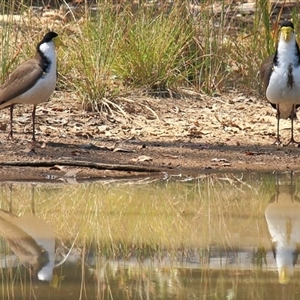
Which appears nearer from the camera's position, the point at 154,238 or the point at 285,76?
the point at 154,238

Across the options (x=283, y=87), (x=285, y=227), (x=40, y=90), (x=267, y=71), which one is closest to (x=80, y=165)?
(x=40, y=90)

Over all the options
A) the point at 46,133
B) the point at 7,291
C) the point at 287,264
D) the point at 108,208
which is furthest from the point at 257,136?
the point at 7,291

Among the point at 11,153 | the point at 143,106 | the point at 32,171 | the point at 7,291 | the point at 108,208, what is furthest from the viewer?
the point at 143,106

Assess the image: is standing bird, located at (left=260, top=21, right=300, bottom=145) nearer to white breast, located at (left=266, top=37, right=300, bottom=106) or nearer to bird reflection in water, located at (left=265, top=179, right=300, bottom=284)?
white breast, located at (left=266, top=37, right=300, bottom=106)

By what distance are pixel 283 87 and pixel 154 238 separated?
3901 millimetres

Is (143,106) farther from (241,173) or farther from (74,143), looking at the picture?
(241,173)

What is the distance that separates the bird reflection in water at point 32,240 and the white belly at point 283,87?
147 inches

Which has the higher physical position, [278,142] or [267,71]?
[267,71]

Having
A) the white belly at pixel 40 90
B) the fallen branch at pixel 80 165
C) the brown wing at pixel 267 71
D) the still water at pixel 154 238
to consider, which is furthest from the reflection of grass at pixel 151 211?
the brown wing at pixel 267 71

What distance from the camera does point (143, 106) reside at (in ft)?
35.1

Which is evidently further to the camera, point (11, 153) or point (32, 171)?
point (11, 153)

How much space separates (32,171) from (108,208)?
139 cm

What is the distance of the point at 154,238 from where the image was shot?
5.82m

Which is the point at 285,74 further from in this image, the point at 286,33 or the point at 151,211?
the point at 151,211
